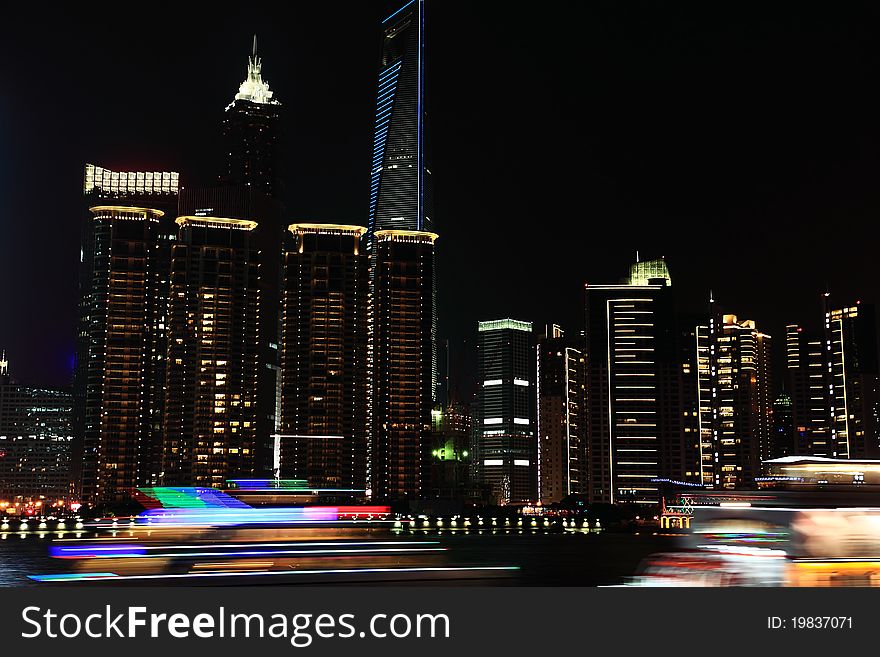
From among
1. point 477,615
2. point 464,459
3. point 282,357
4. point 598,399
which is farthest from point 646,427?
→ point 477,615

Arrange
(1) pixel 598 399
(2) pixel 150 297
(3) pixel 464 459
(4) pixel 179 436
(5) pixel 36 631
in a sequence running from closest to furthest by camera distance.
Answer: (5) pixel 36 631 < (4) pixel 179 436 < (2) pixel 150 297 < (3) pixel 464 459 < (1) pixel 598 399

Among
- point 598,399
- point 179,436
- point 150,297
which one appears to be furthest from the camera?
point 598,399

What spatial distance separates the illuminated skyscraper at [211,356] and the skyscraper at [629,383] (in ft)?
154

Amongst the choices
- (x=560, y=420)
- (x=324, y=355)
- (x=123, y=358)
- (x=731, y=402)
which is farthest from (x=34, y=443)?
(x=731, y=402)

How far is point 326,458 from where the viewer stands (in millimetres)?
112938

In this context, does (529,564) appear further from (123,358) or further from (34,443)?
(34,443)

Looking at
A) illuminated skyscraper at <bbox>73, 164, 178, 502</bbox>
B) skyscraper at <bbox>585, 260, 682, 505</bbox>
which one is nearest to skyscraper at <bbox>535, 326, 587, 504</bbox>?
skyscraper at <bbox>585, 260, 682, 505</bbox>

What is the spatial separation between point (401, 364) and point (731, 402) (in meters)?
51.7

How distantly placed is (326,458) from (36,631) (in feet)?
350

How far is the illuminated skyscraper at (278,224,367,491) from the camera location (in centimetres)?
11294

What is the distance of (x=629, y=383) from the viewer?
438ft

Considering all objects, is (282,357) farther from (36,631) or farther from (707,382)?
(36,631)

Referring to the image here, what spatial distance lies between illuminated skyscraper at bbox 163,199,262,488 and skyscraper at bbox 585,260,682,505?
4707 cm

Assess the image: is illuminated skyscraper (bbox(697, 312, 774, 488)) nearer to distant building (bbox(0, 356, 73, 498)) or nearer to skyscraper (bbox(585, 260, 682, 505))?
skyscraper (bbox(585, 260, 682, 505))
